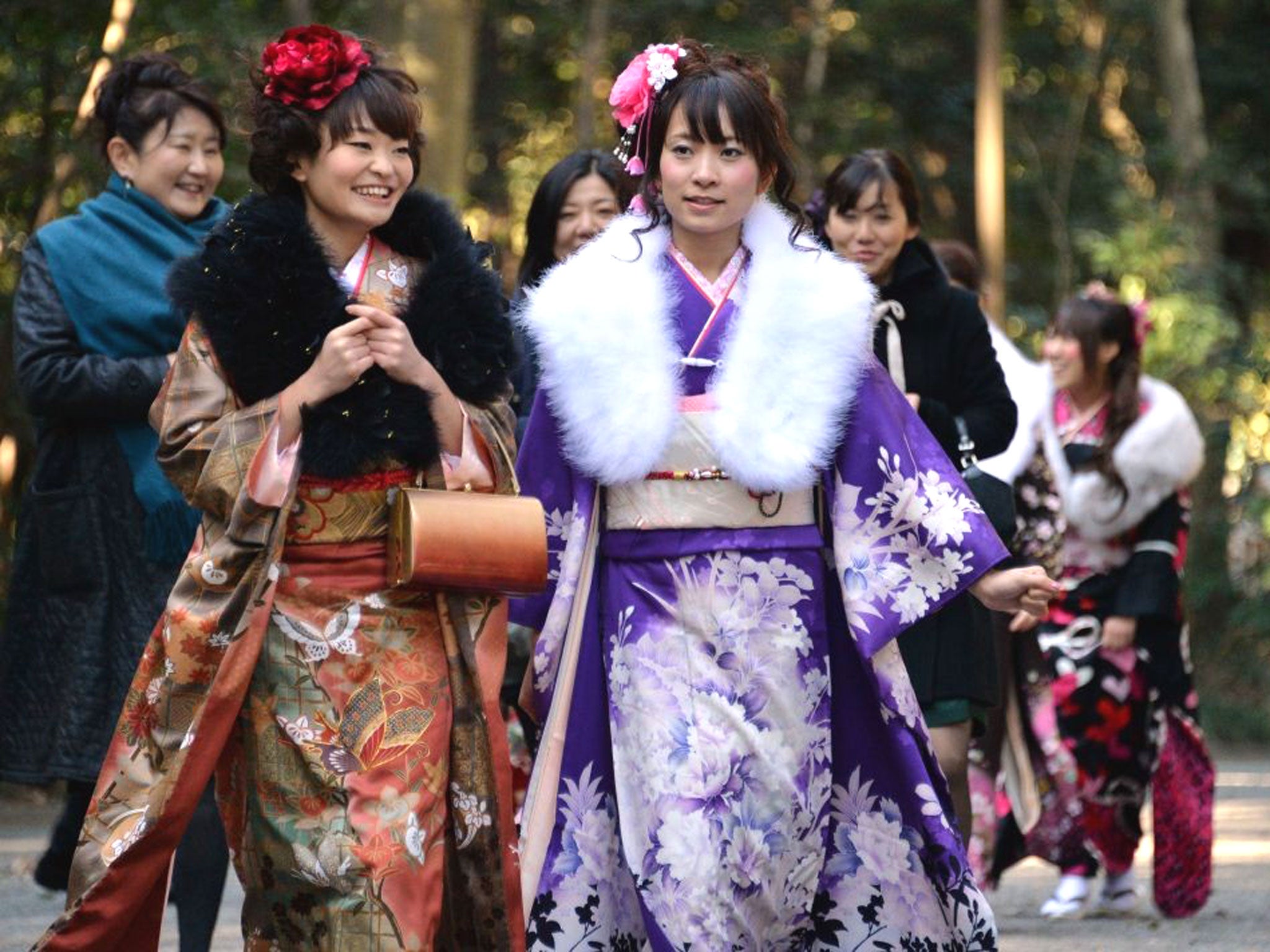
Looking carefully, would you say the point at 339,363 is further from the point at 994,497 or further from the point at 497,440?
the point at 994,497

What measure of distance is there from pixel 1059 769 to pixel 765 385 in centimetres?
352

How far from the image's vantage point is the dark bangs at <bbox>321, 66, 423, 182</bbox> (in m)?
4.37

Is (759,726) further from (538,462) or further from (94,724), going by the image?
(94,724)

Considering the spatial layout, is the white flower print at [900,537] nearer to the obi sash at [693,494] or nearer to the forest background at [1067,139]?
the obi sash at [693,494]

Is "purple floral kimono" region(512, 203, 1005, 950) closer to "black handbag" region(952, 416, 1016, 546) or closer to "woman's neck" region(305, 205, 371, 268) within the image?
"woman's neck" region(305, 205, 371, 268)

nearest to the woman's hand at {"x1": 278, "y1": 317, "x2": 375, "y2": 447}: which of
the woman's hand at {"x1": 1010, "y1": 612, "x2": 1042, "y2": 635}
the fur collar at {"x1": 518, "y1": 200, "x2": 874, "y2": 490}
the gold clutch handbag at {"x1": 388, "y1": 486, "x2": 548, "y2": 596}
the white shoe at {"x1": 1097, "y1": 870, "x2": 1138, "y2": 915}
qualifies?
the gold clutch handbag at {"x1": 388, "y1": 486, "x2": 548, "y2": 596}

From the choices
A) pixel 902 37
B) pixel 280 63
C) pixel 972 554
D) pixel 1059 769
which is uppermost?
pixel 902 37

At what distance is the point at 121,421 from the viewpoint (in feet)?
18.4

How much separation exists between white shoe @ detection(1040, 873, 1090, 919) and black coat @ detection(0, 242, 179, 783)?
3.49m

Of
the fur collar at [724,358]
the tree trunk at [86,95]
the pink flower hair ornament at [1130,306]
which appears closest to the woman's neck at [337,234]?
the fur collar at [724,358]

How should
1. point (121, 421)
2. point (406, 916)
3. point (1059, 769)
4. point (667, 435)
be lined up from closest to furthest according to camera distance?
point (406, 916) → point (667, 435) → point (121, 421) → point (1059, 769)

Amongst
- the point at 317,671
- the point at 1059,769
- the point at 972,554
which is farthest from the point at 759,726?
the point at 1059,769

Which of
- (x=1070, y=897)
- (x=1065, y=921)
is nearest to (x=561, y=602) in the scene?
(x=1065, y=921)

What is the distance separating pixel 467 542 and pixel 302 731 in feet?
1.50
